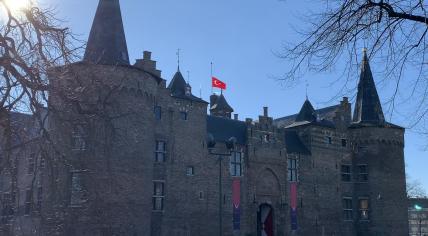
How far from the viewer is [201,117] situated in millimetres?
33312

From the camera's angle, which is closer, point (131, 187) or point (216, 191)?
point (131, 187)

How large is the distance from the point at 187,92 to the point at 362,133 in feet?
49.0

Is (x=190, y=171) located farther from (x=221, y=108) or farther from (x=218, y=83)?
(x=221, y=108)

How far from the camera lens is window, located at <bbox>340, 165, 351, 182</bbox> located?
134 feet

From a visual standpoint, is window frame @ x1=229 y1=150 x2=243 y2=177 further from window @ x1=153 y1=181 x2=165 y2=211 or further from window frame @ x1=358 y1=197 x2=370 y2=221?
window frame @ x1=358 y1=197 x2=370 y2=221

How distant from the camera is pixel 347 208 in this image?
40312 millimetres

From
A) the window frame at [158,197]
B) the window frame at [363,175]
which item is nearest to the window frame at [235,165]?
the window frame at [158,197]

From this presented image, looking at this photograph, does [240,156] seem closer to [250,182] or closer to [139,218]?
[250,182]

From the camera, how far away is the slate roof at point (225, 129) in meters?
34.6

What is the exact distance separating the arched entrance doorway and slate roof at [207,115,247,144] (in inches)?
187

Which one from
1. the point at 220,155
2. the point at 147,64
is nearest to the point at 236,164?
the point at 220,155

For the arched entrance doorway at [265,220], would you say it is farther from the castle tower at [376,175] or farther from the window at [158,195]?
the window at [158,195]

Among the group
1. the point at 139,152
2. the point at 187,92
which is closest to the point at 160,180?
the point at 139,152

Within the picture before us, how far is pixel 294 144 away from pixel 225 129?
246 inches
